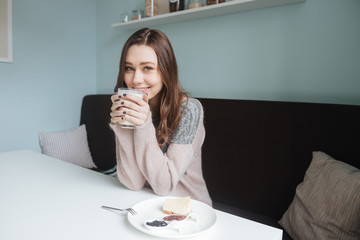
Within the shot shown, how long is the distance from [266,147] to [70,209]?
1.04 meters

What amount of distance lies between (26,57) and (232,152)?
184 cm

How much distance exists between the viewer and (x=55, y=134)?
2.33 m

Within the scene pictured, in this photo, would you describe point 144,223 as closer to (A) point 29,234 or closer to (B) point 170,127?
(A) point 29,234

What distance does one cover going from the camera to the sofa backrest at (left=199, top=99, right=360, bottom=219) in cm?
127

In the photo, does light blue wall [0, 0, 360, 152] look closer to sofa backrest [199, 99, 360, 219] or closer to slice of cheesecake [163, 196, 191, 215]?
sofa backrest [199, 99, 360, 219]

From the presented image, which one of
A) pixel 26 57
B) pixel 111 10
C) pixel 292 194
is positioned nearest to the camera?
pixel 292 194

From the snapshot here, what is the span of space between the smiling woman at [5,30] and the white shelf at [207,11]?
852mm

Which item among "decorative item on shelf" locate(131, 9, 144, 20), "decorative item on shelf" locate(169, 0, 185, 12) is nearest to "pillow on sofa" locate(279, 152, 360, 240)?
"decorative item on shelf" locate(169, 0, 185, 12)

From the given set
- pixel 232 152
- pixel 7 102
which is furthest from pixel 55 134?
pixel 232 152

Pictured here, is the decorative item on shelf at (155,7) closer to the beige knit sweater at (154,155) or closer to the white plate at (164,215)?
the beige knit sweater at (154,155)

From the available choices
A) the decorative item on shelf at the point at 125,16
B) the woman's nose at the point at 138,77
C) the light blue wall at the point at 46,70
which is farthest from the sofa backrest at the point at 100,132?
the woman's nose at the point at 138,77

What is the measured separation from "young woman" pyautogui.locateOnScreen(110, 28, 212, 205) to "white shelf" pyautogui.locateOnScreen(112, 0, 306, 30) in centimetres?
78

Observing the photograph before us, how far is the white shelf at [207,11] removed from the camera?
5.27 feet

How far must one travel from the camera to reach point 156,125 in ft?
3.75
